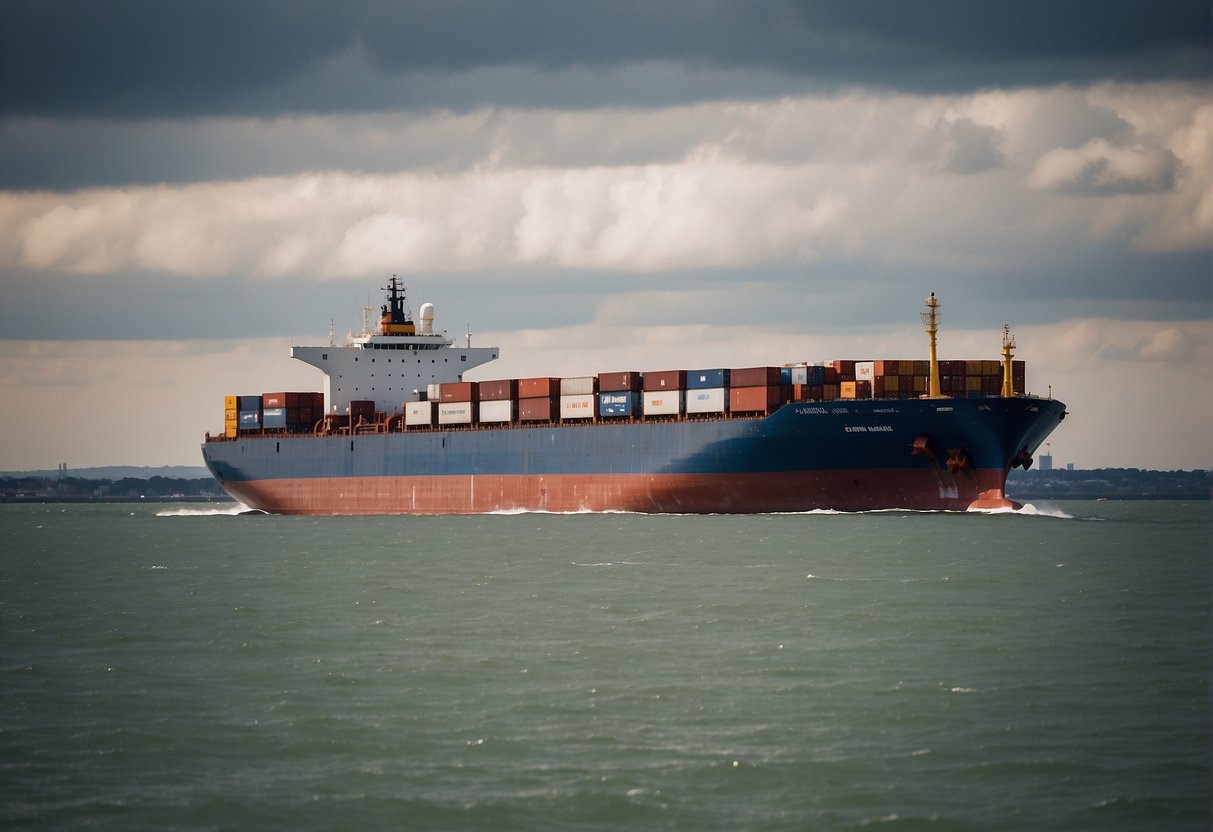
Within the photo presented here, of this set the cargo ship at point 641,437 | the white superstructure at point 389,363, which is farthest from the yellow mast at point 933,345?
the white superstructure at point 389,363

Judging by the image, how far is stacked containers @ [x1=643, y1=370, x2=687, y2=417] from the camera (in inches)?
2502

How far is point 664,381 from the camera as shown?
64.4 meters

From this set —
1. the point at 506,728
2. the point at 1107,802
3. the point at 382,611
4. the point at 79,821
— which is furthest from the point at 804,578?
the point at 79,821

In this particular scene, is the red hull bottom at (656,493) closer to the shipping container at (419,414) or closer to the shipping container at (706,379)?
the shipping container at (419,414)

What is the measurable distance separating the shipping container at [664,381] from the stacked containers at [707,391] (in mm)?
302

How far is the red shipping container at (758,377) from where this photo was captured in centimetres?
5981

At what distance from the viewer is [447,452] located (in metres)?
73.4

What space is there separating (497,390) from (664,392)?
11.1 meters

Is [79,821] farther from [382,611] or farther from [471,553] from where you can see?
[471,553]

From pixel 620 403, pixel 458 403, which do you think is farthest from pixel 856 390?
pixel 458 403

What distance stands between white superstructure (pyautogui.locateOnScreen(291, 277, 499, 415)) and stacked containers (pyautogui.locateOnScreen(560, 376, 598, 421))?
1819cm

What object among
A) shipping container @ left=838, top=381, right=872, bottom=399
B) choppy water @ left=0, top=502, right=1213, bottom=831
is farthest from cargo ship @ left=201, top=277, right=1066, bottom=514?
choppy water @ left=0, top=502, right=1213, bottom=831

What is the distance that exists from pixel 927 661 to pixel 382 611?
484 inches

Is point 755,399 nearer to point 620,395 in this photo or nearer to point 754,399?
point 754,399
